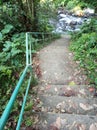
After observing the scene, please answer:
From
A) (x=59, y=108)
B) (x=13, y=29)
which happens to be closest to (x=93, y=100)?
(x=59, y=108)

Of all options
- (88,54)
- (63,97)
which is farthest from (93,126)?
(88,54)

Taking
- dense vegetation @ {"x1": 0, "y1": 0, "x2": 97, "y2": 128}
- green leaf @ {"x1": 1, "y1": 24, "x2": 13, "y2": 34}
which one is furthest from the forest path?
green leaf @ {"x1": 1, "y1": 24, "x2": 13, "y2": 34}

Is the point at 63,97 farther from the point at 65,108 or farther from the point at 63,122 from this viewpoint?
the point at 63,122

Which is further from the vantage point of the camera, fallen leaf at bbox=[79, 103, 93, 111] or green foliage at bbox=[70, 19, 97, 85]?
green foliage at bbox=[70, 19, 97, 85]

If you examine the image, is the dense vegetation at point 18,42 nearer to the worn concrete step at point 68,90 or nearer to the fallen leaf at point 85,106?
the worn concrete step at point 68,90

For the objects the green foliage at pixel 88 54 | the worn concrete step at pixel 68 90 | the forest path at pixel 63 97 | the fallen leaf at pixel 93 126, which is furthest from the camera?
the green foliage at pixel 88 54

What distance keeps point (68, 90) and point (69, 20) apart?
11.5 meters

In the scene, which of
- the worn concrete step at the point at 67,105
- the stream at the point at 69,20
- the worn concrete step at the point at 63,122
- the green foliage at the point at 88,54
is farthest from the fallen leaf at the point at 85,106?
the stream at the point at 69,20

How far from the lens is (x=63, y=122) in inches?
121

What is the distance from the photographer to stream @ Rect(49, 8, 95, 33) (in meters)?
13.6

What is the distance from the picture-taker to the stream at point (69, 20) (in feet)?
44.8

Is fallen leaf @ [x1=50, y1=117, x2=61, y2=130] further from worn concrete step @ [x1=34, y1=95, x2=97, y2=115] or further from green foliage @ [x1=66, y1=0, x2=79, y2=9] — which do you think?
green foliage @ [x1=66, y1=0, x2=79, y2=9]

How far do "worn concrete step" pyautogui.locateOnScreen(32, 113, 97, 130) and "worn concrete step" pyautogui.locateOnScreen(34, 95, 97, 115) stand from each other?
1.22 feet

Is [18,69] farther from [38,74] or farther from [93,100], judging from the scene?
[93,100]
